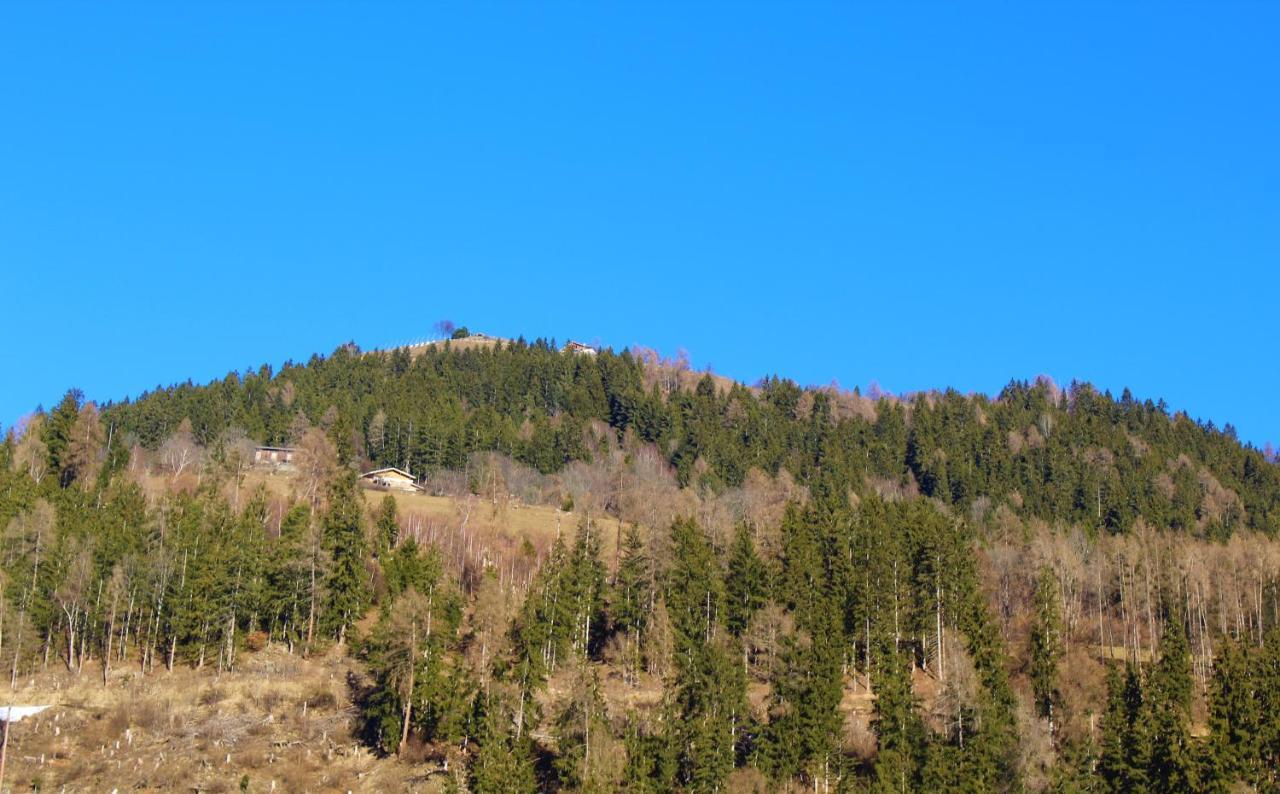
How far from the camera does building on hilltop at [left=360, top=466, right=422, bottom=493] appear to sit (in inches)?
6297

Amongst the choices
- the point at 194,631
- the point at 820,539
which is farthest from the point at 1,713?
the point at 820,539

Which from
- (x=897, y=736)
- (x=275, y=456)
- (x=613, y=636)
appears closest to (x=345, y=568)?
(x=613, y=636)

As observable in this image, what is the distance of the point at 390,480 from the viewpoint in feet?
537

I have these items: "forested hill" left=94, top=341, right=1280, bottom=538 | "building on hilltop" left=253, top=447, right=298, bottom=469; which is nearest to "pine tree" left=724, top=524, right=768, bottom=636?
"forested hill" left=94, top=341, right=1280, bottom=538

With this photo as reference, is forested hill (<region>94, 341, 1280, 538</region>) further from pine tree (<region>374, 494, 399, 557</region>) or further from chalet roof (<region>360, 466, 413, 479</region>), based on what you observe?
pine tree (<region>374, 494, 399, 557</region>)

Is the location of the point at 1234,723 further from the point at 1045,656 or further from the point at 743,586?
the point at 743,586

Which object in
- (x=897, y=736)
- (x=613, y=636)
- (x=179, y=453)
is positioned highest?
(x=179, y=453)

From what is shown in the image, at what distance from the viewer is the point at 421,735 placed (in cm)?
7819

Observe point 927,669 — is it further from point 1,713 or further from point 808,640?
point 1,713

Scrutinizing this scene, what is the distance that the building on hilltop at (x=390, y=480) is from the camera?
160m

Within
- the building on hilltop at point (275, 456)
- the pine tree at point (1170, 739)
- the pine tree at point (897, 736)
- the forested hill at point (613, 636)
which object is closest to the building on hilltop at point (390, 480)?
the building on hilltop at point (275, 456)

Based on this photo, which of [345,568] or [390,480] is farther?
[390,480]

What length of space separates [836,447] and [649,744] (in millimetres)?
120084

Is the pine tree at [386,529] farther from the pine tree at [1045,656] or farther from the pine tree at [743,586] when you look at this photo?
the pine tree at [1045,656]
